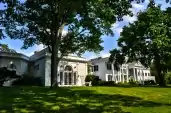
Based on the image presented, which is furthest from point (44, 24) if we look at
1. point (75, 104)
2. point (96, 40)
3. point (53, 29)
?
point (75, 104)

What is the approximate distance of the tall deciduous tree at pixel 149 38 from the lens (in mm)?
44344

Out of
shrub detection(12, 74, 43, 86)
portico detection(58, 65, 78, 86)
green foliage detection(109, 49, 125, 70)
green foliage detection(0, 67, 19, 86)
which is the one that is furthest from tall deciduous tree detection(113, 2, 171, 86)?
green foliage detection(0, 67, 19, 86)

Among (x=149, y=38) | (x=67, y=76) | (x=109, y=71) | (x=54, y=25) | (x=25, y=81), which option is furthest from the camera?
(x=109, y=71)

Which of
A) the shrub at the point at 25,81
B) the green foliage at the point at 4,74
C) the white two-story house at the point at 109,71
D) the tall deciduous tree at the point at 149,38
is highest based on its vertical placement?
the tall deciduous tree at the point at 149,38

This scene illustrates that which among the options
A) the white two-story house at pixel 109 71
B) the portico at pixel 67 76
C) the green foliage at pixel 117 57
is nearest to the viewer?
the portico at pixel 67 76

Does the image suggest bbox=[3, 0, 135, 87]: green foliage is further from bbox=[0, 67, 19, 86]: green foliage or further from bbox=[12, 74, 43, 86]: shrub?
Answer: bbox=[12, 74, 43, 86]: shrub

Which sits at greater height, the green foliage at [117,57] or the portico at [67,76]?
the green foliage at [117,57]

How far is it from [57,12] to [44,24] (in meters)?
2.18

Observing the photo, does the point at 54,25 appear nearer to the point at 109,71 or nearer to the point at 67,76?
the point at 67,76

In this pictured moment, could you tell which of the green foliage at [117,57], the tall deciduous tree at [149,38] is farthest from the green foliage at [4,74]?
the green foliage at [117,57]

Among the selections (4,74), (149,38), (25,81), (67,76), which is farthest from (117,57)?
(4,74)

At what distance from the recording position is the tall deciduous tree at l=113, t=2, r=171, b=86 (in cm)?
4434

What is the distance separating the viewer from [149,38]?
48.3 metres

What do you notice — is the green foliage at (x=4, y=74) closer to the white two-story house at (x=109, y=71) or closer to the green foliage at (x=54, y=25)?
the green foliage at (x=54, y=25)
